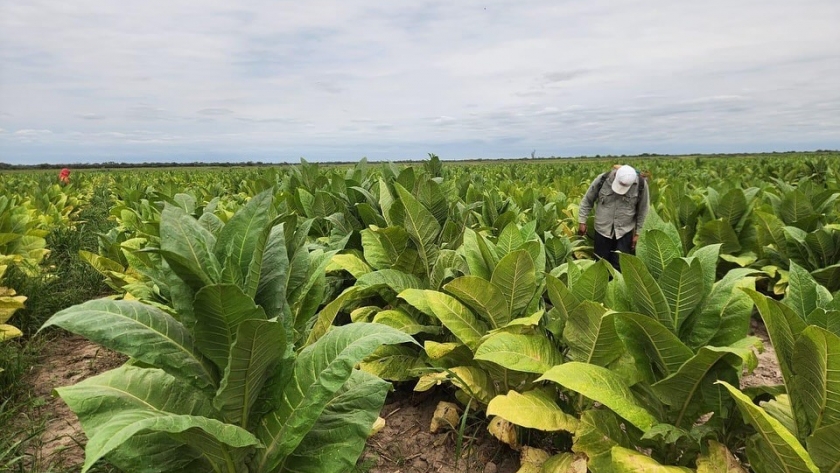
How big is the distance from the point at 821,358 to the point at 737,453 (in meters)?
0.83

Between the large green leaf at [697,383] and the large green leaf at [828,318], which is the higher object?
the large green leaf at [828,318]

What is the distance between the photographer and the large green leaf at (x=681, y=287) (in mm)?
2092

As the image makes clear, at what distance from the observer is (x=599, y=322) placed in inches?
89.0

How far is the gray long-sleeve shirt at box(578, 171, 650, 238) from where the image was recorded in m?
6.71

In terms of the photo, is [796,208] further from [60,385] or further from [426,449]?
[60,385]

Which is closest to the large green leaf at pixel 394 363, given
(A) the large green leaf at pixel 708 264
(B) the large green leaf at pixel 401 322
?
(B) the large green leaf at pixel 401 322

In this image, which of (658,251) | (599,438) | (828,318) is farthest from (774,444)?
(658,251)

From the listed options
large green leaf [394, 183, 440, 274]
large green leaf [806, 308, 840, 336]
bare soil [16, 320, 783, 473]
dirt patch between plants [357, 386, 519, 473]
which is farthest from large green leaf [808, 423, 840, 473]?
large green leaf [394, 183, 440, 274]

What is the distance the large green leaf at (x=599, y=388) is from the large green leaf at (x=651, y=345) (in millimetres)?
165

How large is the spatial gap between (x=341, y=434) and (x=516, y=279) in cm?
125

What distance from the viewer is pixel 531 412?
86.4 inches

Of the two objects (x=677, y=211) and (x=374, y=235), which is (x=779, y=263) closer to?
(x=677, y=211)

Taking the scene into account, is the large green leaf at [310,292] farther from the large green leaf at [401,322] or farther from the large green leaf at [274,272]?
the large green leaf at [401,322]

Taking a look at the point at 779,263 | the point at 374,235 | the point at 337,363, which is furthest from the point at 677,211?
the point at 337,363
